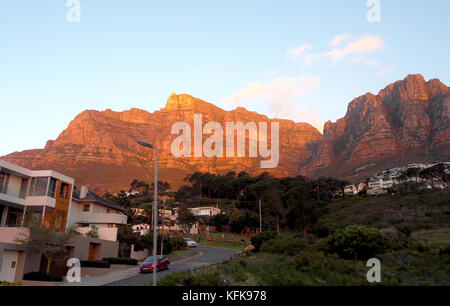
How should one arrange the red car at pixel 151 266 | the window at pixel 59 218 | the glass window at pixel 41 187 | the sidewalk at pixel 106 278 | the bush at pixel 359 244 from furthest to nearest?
the window at pixel 59 218
the glass window at pixel 41 187
the red car at pixel 151 266
the bush at pixel 359 244
the sidewalk at pixel 106 278

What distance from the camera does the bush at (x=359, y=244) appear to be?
1073 inches

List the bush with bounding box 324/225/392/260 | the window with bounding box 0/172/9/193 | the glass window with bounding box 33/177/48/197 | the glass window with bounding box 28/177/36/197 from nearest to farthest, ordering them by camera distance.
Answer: the bush with bounding box 324/225/392/260 → the window with bounding box 0/172/9/193 → the glass window with bounding box 33/177/48/197 → the glass window with bounding box 28/177/36/197

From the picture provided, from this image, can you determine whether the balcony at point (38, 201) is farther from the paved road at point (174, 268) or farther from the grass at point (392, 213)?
the grass at point (392, 213)

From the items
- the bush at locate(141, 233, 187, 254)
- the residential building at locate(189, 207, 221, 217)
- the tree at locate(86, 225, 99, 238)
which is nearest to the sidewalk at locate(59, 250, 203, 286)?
the tree at locate(86, 225, 99, 238)

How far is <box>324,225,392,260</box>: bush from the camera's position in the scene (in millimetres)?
27266

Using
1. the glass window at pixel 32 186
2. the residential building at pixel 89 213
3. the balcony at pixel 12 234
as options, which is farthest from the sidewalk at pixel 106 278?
the residential building at pixel 89 213

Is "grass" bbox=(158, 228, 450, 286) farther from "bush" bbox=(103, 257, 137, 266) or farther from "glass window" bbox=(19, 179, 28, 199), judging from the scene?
"glass window" bbox=(19, 179, 28, 199)

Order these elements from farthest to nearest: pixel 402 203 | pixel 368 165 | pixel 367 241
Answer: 1. pixel 368 165
2. pixel 402 203
3. pixel 367 241
